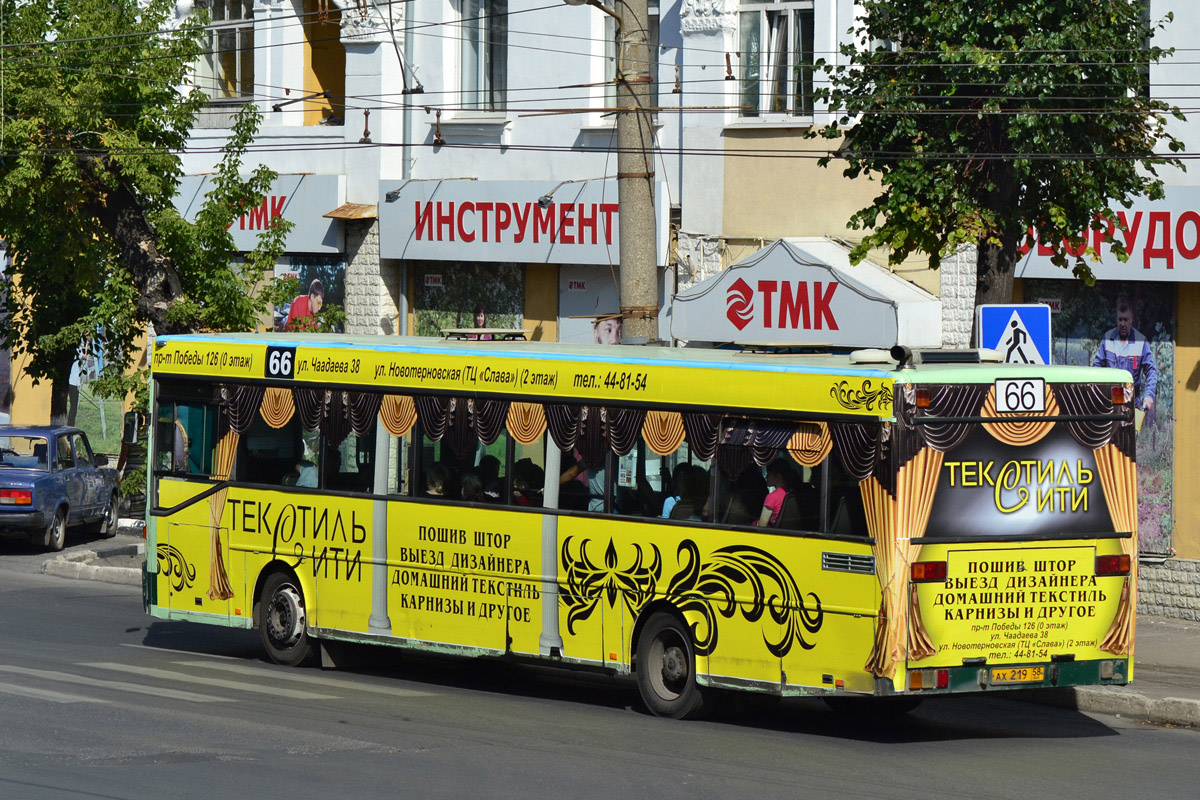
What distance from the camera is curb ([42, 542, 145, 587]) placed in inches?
818

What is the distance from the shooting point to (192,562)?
1510 cm

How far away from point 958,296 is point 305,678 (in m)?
9.61

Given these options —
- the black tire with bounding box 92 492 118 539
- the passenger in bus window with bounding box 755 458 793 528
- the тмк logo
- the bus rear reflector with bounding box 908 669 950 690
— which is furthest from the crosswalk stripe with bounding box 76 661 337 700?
the black tire with bounding box 92 492 118 539

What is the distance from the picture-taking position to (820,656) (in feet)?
35.9

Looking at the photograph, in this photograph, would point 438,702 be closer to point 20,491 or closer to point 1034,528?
point 1034,528

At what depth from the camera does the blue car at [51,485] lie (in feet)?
74.0

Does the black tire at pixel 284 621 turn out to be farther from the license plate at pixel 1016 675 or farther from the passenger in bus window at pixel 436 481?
the license plate at pixel 1016 675

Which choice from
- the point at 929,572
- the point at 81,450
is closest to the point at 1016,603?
the point at 929,572

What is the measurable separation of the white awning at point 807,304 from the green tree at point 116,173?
5657 millimetres

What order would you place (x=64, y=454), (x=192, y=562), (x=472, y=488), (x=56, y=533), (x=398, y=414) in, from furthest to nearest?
1. (x=64, y=454)
2. (x=56, y=533)
3. (x=192, y=562)
4. (x=398, y=414)
5. (x=472, y=488)

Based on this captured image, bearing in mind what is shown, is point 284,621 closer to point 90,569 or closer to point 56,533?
point 90,569

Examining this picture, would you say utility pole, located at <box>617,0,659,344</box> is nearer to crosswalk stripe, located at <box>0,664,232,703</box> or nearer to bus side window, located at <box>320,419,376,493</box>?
bus side window, located at <box>320,419,376,493</box>

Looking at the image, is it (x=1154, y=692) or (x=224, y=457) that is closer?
(x=1154, y=692)

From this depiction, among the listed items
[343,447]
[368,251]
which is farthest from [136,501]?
[343,447]
